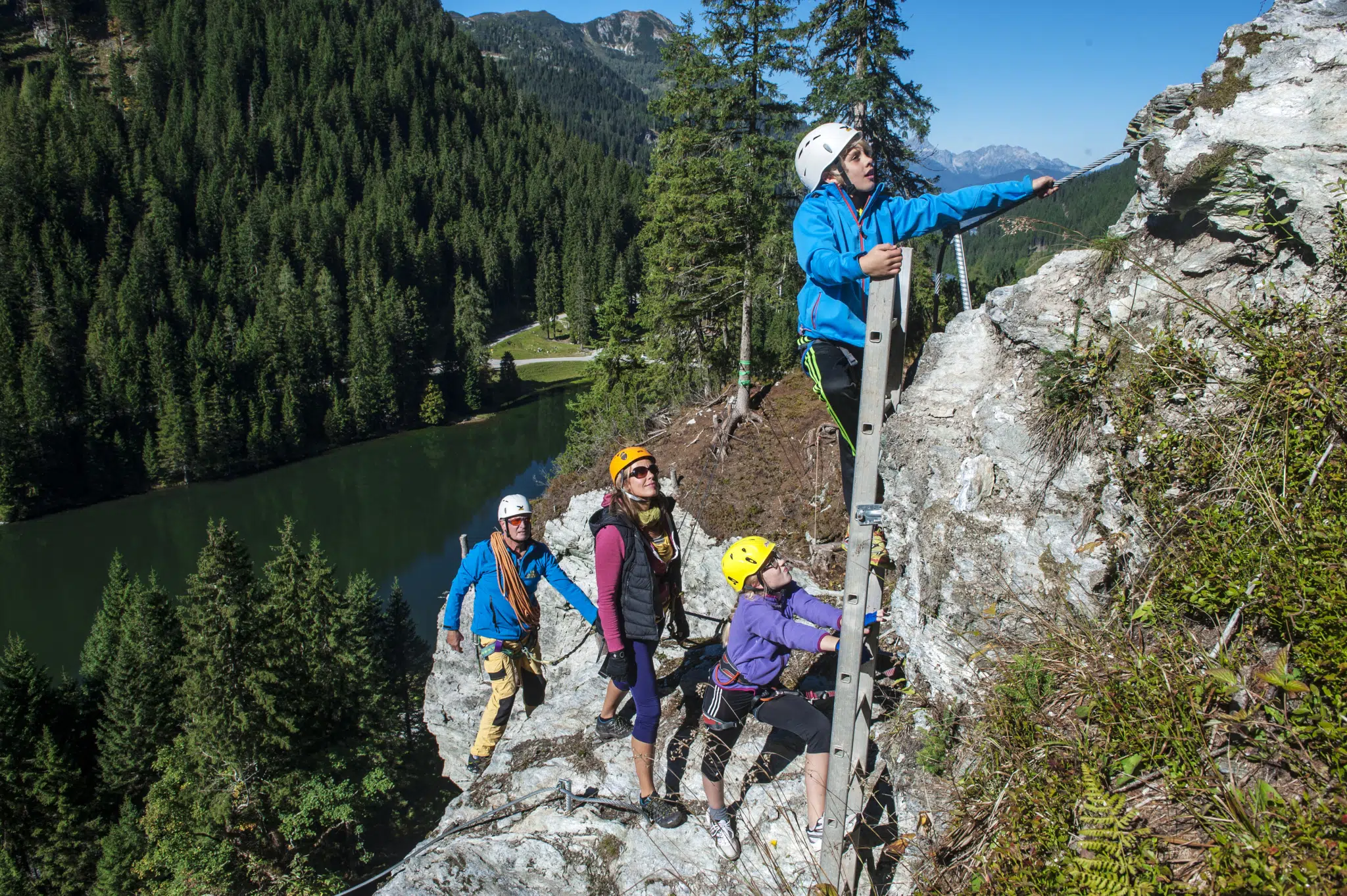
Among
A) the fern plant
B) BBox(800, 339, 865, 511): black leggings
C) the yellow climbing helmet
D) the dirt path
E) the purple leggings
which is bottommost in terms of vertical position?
the dirt path

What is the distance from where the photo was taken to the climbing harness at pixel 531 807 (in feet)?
17.1

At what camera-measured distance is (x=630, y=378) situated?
23.2m

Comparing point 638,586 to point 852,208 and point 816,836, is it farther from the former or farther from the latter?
point 852,208

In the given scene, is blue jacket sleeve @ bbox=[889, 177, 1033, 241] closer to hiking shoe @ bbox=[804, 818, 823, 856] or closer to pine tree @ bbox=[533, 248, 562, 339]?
hiking shoe @ bbox=[804, 818, 823, 856]

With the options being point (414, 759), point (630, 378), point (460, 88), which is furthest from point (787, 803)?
point (460, 88)

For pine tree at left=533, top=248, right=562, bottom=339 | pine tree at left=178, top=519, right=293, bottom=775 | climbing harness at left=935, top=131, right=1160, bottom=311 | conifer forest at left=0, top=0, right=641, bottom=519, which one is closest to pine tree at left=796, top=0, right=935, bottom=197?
climbing harness at left=935, top=131, right=1160, bottom=311

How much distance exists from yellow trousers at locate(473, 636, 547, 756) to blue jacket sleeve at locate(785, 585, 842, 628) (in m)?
2.81

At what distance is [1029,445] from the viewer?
4180 mm

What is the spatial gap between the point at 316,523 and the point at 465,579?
50509 mm

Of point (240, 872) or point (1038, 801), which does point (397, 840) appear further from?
point (1038, 801)

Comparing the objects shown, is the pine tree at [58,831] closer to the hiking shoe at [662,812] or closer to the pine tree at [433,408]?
the hiking shoe at [662,812]

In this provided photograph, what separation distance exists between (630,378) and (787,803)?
1903 centimetres

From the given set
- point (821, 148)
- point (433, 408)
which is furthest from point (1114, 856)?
point (433, 408)

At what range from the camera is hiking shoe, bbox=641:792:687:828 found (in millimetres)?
4801
